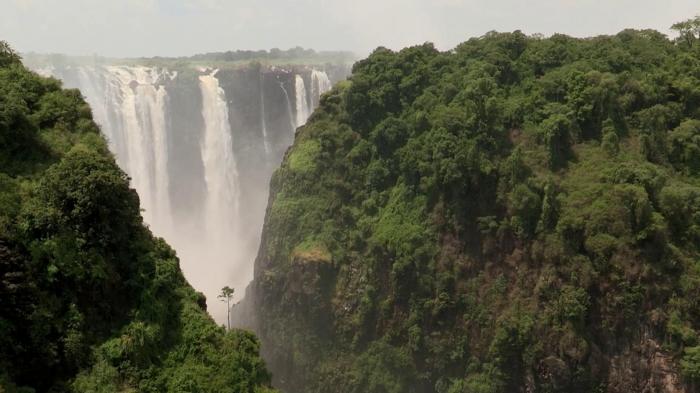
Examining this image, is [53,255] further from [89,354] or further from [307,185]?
[307,185]

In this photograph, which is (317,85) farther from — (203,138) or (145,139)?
(145,139)

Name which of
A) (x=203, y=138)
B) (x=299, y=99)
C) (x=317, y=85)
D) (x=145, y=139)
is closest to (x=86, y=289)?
(x=145, y=139)

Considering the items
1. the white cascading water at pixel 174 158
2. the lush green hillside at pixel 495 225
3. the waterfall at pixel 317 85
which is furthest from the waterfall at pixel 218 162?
the lush green hillside at pixel 495 225

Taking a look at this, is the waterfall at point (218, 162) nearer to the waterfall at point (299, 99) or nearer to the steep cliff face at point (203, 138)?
the steep cliff face at point (203, 138)

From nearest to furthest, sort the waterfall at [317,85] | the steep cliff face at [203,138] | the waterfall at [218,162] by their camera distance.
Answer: the steep cliff face at [203,138], the waterfall at [218,162], the waterfall at [317,85]

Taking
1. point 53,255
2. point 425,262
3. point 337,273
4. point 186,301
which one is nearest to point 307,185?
point 337,273

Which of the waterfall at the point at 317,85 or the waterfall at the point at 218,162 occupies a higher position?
the waterfall at the point at 317,85

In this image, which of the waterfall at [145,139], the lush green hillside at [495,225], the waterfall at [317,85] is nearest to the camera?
the lush green hillside at [495,225]
